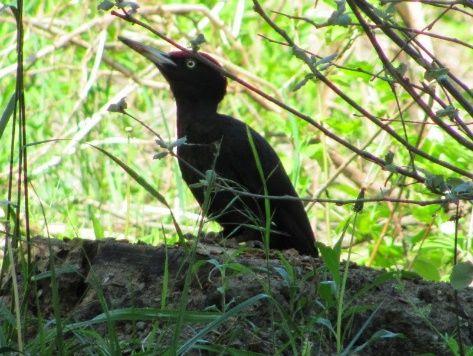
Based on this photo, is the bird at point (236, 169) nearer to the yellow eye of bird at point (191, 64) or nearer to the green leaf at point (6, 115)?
the yellow eye of bird at point (191, 64)

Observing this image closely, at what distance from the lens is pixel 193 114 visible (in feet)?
18.8

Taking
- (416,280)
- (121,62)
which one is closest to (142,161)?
(121,62)

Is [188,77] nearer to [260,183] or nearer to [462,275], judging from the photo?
[260,183]

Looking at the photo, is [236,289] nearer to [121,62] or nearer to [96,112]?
[96,112]

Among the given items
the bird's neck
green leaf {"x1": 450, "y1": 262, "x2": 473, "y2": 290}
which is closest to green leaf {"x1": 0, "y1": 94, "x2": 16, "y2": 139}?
green leaf {"x1": 450, "y1": 262, "x2": 473, "y2": 290}

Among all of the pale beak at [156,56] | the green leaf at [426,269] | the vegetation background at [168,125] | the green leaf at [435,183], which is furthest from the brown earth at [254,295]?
the pale beak at [156,56]

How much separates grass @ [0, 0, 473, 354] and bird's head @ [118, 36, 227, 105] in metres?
0.32

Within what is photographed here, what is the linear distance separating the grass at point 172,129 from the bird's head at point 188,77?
0.32 metres

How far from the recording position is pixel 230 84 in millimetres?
7645

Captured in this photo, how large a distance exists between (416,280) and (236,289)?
0.83 metres

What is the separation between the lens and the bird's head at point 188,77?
19.6 feet

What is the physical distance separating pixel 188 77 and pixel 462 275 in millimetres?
3662

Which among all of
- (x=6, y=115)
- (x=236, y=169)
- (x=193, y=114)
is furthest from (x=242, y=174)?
(x=6, y=115)

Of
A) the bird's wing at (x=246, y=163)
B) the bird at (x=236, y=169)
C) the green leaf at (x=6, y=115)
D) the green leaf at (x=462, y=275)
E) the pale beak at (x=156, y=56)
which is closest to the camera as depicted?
the green leaf at (x=462, y=275)
